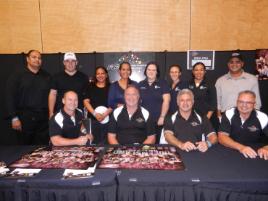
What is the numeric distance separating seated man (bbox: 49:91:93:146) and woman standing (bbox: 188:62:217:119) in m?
1.74

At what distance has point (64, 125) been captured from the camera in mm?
2576

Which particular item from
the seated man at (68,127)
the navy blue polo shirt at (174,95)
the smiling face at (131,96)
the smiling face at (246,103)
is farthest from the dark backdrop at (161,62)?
the smiling face at (246,103)

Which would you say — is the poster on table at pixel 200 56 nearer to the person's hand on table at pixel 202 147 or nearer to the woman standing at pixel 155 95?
the woman standing at pixel 155 95

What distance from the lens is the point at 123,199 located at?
1642 mm

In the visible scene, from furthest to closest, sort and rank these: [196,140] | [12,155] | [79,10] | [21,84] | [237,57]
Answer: [79,10] → [237,57] → [21,84] → [196,140] → [12,155]

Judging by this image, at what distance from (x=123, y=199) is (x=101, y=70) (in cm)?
229

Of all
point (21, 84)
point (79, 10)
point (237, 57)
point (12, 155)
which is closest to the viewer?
point (12, 155)

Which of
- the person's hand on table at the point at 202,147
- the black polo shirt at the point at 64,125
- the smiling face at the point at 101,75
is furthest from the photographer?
the smiling face at the point at 101,75

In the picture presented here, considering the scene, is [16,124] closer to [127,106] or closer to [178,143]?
[127,106]

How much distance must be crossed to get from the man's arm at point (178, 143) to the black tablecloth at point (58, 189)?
0.84 meters

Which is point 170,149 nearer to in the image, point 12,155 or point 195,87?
point 12,155

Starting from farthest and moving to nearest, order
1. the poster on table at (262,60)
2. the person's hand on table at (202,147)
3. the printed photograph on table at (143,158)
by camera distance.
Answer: the poster on table at (262,60)
the person's hand on table at (202,147)
the printed photograph on table at (143,158)

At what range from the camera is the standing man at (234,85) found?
3.94 m

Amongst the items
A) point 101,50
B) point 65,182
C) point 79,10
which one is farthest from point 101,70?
point 65,182
